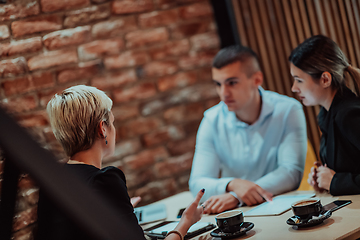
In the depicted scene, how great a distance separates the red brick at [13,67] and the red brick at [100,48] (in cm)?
39

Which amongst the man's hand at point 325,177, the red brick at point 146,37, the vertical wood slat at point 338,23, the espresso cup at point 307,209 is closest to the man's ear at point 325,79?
the man's hand at point 325,177

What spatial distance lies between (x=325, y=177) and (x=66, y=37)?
1.77 meters

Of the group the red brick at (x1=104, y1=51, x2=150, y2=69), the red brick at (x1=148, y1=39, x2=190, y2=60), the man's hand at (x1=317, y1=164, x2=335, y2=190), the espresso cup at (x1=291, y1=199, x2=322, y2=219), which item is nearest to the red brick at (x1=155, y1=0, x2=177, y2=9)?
the red brick at (x1=148, y1=39, x2=190, y2=60)

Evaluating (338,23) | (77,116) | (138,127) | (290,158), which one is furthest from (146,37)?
(77,116)

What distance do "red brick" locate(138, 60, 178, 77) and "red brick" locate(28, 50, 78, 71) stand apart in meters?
0.50

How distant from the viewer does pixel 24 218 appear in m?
1.28

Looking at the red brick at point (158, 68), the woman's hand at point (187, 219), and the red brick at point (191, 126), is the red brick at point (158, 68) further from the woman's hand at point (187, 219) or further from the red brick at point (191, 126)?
the woman's hand at point (187, 219)

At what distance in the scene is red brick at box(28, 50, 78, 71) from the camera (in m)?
2.27

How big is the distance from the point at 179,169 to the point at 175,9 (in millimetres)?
1210

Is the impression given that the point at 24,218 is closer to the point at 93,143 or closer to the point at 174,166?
the point at 93,143

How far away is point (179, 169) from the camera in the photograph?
281cm

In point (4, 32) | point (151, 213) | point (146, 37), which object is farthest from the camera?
point (146, 37)

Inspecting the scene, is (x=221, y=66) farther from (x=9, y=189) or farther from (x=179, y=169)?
(x=9, y=189)

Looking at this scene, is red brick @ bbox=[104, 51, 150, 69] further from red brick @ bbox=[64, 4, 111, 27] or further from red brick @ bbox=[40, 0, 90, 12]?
red brick @ bbox=[40, 0, 90, 12]
